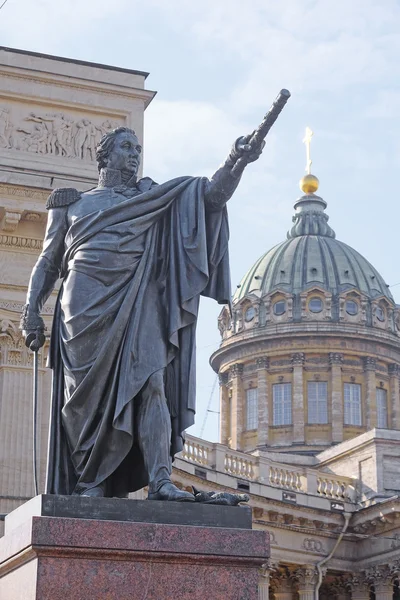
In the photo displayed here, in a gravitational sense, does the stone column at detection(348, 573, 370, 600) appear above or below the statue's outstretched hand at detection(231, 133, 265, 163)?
above

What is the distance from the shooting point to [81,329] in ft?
20.2

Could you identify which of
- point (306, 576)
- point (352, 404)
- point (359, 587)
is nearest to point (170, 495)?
point (306, 576)

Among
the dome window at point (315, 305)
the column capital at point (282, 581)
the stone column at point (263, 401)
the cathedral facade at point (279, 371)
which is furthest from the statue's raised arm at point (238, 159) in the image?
the dome window at point (315, 305)

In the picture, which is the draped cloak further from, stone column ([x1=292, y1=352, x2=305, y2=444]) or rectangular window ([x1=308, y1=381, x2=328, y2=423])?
rectangular window ([x1=308, y1=381, x2=328, y2=423])

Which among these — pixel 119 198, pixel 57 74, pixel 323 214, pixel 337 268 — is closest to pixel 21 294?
pixel 57 74

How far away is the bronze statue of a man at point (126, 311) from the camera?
6035 millimetres

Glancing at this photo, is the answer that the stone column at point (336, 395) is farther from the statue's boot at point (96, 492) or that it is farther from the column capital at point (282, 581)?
the statue's boot at point (96, 492)

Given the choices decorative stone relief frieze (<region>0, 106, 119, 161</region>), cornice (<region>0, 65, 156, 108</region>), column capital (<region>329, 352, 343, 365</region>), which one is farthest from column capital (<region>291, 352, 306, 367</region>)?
decorative stone relief frieze (<region>0, 106, 119, 161</region>)

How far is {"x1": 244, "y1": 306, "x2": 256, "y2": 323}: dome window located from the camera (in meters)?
65.9

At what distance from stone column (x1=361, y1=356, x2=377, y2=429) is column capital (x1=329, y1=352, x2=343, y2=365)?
4.11ft

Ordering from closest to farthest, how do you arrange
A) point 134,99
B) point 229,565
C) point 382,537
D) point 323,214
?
point 229,565, point 134,99, point 382,537, point 323,214

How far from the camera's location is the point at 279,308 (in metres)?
65.5

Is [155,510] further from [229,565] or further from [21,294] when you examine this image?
[21,294]

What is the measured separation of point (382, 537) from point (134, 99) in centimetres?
2462
